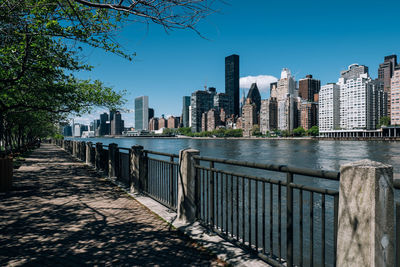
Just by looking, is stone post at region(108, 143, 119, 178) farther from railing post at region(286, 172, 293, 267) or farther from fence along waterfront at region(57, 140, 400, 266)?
railing post at region(286, 172, 293, 267)

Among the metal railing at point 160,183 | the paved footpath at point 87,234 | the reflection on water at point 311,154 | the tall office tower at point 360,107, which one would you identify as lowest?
the reflection on water at point 311,154

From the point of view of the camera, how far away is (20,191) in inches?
363

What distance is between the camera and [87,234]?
5.15 metres

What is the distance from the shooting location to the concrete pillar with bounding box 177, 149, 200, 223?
561 cm

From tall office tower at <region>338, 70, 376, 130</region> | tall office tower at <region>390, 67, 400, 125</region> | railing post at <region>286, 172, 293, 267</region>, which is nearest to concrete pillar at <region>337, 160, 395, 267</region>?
railing post at <region>286, 172, 293, 267</region>

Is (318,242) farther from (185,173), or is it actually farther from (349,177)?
(349,177)

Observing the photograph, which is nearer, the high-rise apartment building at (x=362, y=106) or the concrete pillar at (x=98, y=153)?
the concrete pillar at (x=98, y=153)

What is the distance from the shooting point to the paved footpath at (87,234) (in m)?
4.12

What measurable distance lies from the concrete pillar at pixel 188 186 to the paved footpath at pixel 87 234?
50 centimetres

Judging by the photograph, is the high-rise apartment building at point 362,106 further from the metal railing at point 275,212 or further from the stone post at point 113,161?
the stone post at point 113,161

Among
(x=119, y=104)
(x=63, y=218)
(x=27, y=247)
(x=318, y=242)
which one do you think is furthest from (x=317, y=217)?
(x=119, y=104)

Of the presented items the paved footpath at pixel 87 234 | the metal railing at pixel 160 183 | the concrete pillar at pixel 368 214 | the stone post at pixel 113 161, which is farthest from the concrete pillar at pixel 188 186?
the stone post at pixel 113 161

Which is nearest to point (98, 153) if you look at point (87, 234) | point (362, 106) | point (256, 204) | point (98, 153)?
point (98, 153)

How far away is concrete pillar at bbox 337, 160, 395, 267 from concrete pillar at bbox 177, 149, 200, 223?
335 centimetres
